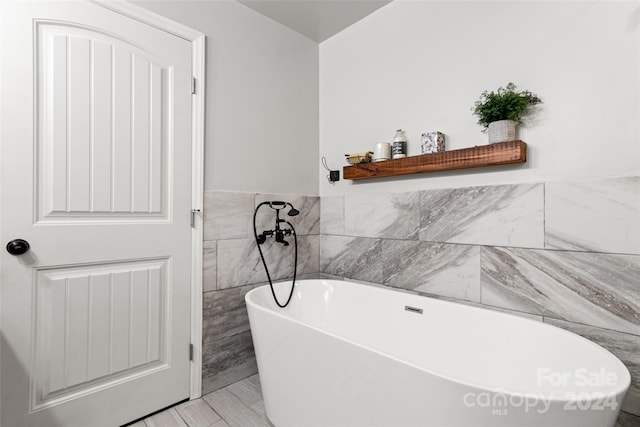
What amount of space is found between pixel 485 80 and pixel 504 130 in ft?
1.23

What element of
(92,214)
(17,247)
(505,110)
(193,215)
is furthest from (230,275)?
(505,110)

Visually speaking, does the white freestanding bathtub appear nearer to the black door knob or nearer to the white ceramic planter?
the white ceramic planter

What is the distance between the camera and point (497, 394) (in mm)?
844

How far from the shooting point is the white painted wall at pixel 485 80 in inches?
54.8

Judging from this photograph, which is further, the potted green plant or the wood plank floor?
the wood plank floor

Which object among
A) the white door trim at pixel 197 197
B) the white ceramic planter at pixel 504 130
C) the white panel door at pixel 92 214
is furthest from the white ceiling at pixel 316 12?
the white ceramic planter at pixel 504 130

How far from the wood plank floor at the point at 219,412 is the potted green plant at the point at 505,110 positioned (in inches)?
76.7

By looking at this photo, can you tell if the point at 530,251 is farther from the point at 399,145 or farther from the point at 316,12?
the point at 316,12

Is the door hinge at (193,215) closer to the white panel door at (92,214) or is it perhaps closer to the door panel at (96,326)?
the white panel door at (92,214)

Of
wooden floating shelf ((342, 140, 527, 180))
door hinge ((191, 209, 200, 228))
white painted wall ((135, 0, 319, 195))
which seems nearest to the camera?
wooden floating shelf ((342, 140, 527, 180))

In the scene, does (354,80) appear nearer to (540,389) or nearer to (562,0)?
(562,0)

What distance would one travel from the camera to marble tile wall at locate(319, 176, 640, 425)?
1343 mm

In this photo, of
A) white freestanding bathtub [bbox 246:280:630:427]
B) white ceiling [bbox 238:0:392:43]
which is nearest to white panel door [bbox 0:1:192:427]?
white freestanding bathtub [bbox 246:280:630:427]

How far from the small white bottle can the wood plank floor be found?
5.79 ft
